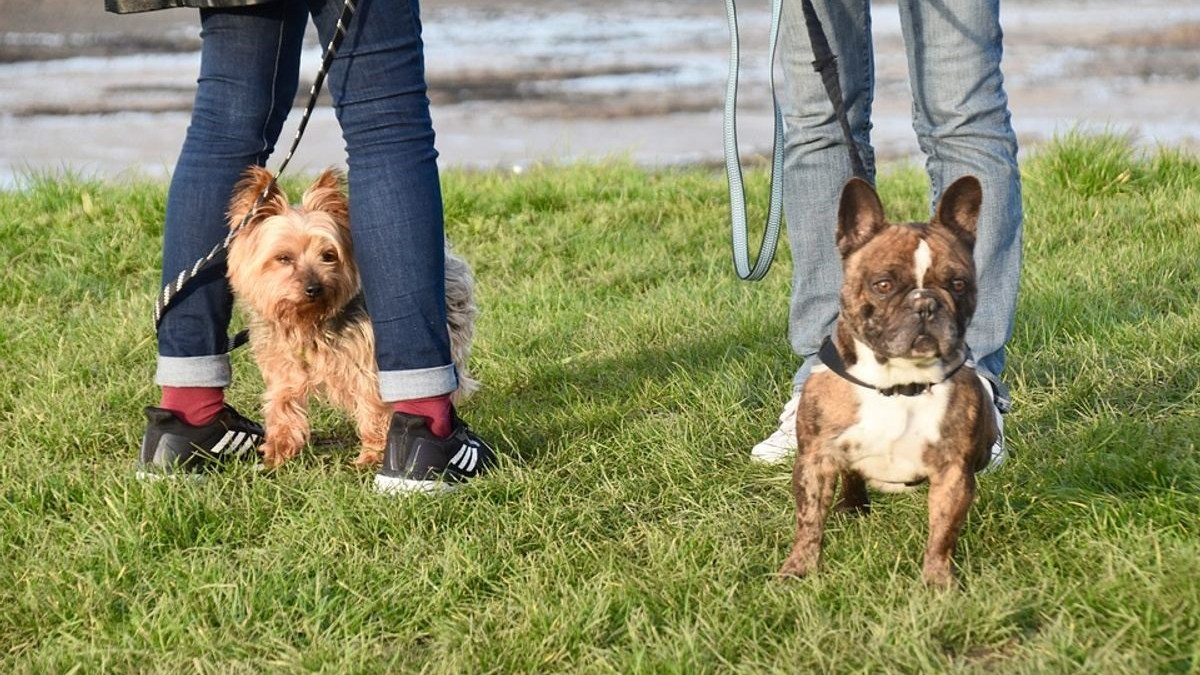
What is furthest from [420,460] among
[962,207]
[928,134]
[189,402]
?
[928,134]

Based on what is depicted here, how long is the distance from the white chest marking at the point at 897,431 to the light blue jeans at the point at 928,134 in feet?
3.02

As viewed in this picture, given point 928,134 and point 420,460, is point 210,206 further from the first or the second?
point 928,134

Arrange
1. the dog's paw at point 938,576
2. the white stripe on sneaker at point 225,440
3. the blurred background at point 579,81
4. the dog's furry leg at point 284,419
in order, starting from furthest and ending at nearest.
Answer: the blurred background at point 579,81, the dog's furry leg at point 284,419, the white stripe on sneaker at point 225,440, the dog's paw at point 938,576

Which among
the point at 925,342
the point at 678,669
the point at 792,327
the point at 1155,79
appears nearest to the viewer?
the point at 678,669

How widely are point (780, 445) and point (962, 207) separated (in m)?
1.08

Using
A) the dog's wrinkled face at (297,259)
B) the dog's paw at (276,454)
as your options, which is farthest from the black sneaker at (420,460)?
the dog's wrinkled face at (297,259)

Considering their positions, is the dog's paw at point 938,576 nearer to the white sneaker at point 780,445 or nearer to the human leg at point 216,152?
the white sneaker at point 780,445

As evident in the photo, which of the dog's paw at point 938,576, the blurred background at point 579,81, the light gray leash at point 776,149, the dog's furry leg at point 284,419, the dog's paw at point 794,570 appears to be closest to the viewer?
the dog's paw at point 938,576

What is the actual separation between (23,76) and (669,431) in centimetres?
1071

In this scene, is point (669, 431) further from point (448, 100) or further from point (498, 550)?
point (448, 100)

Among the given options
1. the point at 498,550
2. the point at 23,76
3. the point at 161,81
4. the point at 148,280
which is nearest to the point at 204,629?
the point at 498,550

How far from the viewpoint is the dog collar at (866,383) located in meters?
2.82

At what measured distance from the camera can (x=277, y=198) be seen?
4051mm

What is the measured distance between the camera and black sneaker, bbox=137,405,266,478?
365 centimetres
